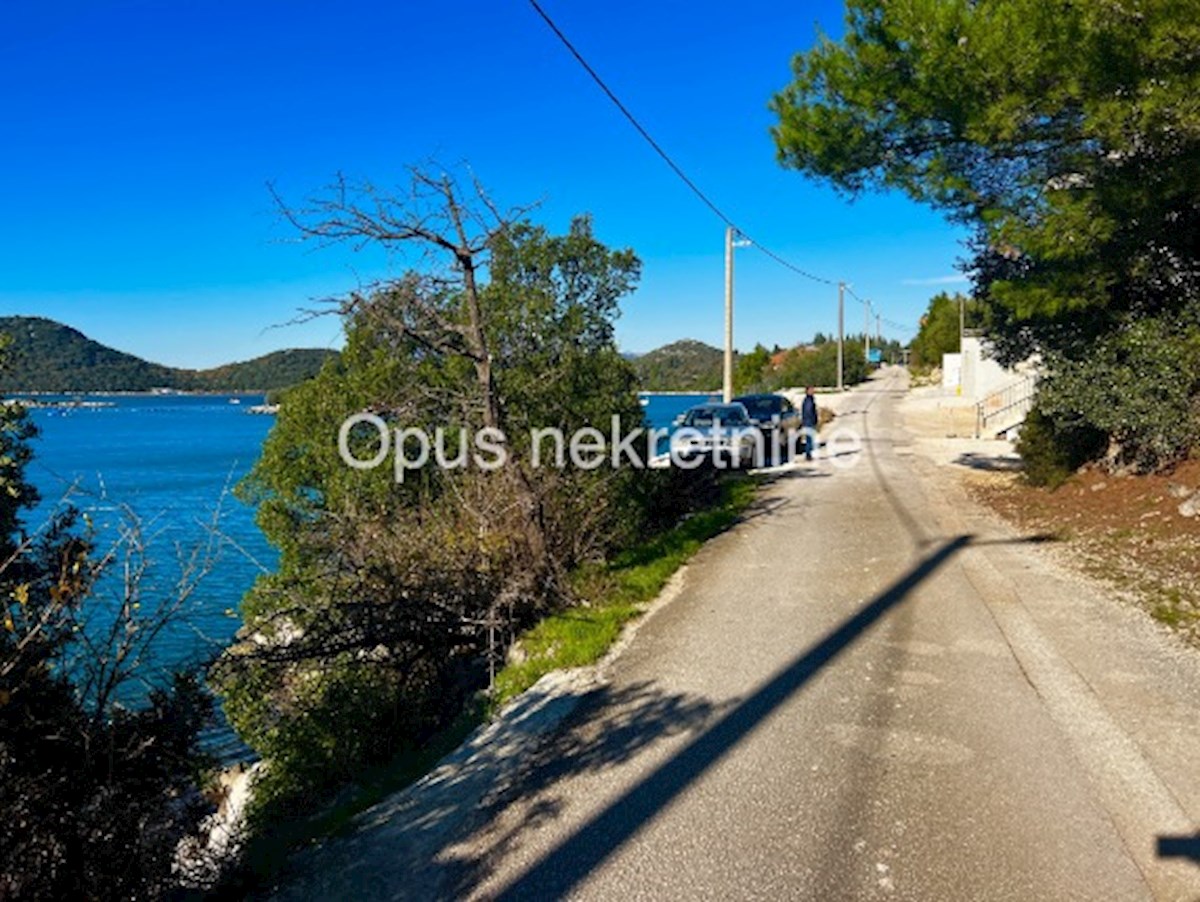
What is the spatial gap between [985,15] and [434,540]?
9.00m

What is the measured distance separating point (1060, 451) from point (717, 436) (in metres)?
7.15

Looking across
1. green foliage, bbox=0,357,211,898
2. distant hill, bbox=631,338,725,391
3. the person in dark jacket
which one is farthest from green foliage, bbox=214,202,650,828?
distant hill, bbox=631,338,725,391

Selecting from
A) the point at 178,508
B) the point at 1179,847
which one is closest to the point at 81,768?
the point at 1179,847

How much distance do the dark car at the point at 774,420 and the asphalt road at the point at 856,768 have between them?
1321cm

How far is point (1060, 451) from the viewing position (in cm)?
1389

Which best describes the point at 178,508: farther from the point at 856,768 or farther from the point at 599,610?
the point at 856,768

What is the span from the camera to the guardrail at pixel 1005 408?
84.9ft

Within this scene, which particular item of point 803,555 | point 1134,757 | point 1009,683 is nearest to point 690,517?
point 803,555

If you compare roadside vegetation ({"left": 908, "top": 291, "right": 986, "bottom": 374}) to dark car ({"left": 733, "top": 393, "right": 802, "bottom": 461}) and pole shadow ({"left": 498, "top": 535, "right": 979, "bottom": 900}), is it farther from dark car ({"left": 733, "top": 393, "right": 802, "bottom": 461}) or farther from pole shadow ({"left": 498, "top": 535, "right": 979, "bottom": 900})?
pole shadow ({"left": 498, "top": 535, "right": 979, "bottom": 900})

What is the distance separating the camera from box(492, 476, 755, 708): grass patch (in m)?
7.05

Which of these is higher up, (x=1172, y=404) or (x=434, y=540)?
(x=1172, y=404)

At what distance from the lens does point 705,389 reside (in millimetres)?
91000

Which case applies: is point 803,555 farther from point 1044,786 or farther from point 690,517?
point 1044,786

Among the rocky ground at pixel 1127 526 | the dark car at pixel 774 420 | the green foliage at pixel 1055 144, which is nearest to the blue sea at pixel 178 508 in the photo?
the dark car at pixel 774 420
